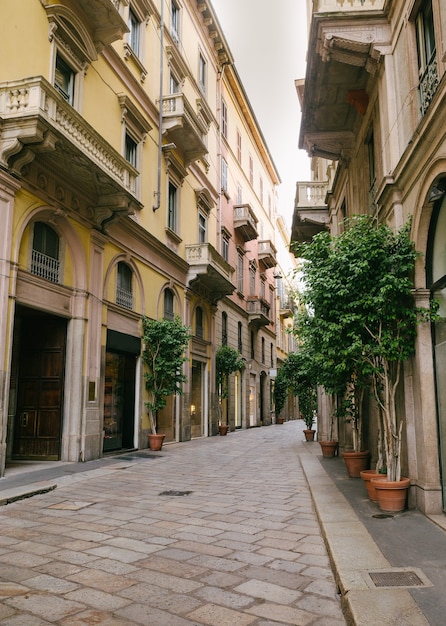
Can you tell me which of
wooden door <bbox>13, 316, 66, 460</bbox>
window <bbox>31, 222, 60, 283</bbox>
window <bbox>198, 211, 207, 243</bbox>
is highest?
window <bbox>198, 211, 207, 243</bbox>

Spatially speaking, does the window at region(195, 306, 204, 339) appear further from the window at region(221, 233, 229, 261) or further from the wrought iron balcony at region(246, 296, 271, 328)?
the wrought iron balcony at region(246, 296, 271, 328)

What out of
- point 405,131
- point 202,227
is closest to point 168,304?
point 202,227

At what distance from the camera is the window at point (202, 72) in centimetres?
2220

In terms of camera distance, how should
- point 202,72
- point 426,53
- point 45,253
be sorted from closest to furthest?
point 426,53
point 45,253
point 202,72

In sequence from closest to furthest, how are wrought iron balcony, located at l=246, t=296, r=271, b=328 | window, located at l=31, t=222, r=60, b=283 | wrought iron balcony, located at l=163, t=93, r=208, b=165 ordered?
window, located at l=31, t=222, r=60, b=283 < wrought iron balcony, located at l=163, t=93, r=208, b=165 < wrought iron balcony, located at l=246, t=296, r=271, b=328

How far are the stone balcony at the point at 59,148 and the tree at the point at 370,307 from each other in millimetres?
5533

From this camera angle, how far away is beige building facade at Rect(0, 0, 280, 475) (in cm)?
1010

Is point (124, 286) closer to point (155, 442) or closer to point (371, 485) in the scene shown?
point (155, 442)

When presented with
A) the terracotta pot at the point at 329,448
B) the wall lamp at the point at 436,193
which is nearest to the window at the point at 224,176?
the terracotta pot at the point at 329,448

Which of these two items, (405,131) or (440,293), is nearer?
(440,293)

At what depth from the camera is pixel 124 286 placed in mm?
14930

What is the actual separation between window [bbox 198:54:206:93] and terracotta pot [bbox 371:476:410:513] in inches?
773

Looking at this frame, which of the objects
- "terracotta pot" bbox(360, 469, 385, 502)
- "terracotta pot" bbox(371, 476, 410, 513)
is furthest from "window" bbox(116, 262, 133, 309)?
"terracotta pot" bbox(371, 476, 410, 513)

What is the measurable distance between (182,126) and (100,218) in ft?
20.5
